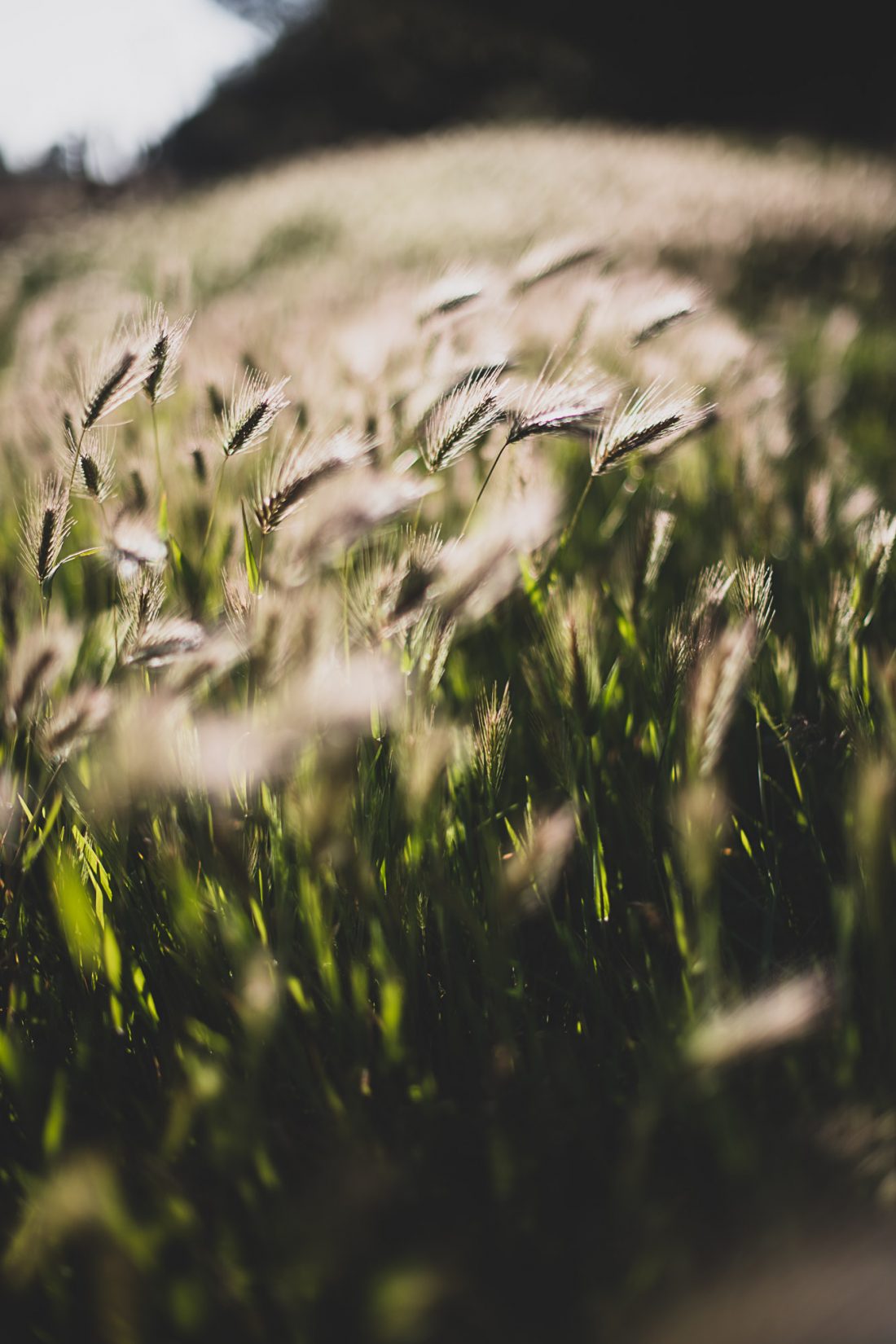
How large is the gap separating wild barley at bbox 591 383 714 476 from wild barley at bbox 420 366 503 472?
0.11 metres

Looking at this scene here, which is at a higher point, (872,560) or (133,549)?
(133,549)

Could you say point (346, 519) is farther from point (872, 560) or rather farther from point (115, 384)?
point (872, 560)

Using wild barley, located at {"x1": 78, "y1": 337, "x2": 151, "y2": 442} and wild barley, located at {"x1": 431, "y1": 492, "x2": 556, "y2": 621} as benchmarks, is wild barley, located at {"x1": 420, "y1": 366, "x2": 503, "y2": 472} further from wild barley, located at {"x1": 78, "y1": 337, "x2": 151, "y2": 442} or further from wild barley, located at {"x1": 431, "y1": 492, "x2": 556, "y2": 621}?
wild barley, located at {"x1": 78, "y1": 337, "x2": 151, "y2": 442}

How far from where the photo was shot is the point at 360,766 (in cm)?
77

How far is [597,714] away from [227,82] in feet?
77.0

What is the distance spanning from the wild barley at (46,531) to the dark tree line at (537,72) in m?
17.2

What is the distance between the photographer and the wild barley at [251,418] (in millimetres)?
767

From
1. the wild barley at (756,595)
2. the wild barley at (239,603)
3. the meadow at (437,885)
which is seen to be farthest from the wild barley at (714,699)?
the wild barley at (239,603)

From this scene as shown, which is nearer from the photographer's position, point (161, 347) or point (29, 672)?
point (29, 672)

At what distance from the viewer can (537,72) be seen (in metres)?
16.3

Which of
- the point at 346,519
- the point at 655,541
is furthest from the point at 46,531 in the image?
the point at 655,541

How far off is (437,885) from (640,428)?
18.9 inches

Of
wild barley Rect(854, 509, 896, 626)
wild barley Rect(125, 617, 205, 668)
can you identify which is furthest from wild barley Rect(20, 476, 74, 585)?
wild barley Rect(854, 509, 896, 626)

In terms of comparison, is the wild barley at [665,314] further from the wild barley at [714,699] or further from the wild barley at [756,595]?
the wild barley at [714,699]
